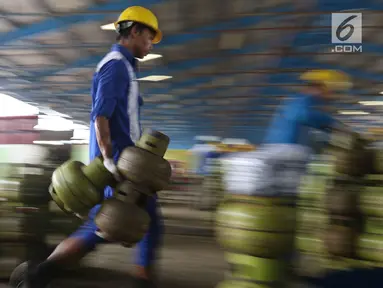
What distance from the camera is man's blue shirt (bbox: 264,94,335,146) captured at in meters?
3.05

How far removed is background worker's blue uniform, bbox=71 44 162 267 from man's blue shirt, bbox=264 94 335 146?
101 cm

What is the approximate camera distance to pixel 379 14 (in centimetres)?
988

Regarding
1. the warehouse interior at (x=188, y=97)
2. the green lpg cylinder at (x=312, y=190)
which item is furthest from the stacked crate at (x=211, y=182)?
the green lpg cylinder at (x=312, y=190)

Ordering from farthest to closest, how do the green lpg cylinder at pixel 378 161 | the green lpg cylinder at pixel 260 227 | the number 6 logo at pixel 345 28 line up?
the number 6 logo at pixel 345 28, the green lpg cylinder at pixel 378 161, the green lpg cylinder at pixel 260 227

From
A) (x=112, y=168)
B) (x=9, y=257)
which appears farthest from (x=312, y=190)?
(x=9, y=257)

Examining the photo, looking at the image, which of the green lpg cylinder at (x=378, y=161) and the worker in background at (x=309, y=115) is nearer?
the green lpg cylinder at (x=378, y=161)

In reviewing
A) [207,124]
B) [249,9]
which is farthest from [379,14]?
[207,124]

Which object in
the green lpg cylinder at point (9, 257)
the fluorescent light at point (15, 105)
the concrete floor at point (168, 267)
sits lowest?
the concrete floor at point (168, 267)

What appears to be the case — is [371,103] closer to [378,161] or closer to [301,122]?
[301,122]

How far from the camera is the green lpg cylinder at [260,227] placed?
6.28 ft

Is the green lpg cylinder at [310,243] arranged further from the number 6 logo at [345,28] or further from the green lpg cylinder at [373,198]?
the number 6 logo at [345,28]

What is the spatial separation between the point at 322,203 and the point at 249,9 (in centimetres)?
797

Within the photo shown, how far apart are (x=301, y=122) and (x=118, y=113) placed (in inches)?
51.0

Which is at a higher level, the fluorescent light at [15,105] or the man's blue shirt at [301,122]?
the fluorescent light at [15,105]
